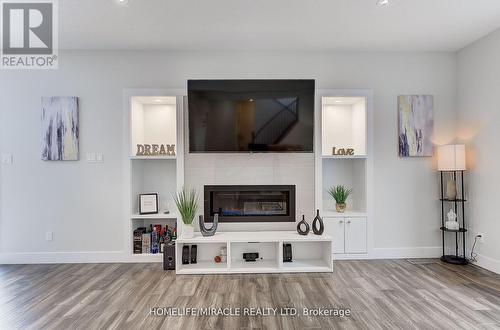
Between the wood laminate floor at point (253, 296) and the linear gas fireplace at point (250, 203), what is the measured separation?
79 centimetres

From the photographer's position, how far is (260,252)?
3.74 meters

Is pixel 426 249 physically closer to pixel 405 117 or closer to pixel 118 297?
pixel 405 117

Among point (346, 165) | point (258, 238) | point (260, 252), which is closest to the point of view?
point (258, 238)

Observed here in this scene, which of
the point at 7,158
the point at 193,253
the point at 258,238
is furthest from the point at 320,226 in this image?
the point at 7,158

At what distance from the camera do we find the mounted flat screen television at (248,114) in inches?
143

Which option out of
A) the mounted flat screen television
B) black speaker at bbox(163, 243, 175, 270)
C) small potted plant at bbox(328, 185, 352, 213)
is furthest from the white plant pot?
small potted plant at bbox(328, 185, 352, 213)

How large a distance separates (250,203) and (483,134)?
3.02 m

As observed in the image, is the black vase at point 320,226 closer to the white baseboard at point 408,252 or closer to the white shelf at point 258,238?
the white shelf at point 258,238

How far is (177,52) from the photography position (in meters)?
3.92

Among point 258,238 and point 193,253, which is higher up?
point 258,238

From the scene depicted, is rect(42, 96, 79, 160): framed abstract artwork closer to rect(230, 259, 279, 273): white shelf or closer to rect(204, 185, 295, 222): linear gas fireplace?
rect(204, 185, 295, 222): linear gas fireplace

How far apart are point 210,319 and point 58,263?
8.55 feet

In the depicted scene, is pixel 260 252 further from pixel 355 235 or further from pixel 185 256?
pixel 355 235

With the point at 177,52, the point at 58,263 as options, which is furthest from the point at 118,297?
the point at 177,52
